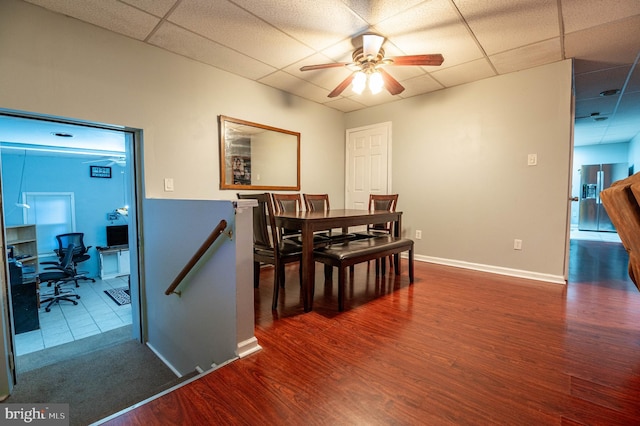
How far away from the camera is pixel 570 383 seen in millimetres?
1400

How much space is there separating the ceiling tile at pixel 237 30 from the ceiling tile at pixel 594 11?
214 cm

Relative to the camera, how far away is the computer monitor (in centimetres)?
664

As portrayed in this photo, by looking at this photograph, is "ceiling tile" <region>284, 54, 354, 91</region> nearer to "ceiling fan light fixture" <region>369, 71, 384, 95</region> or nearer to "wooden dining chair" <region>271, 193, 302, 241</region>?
"ceiling fan light fixture" <region>369, 71, 384, 95</region>

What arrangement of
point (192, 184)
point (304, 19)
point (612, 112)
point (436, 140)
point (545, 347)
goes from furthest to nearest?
point (612, 112)
point (436, 140)
point (192, 184)
point (304, 19)
point (545, 347)

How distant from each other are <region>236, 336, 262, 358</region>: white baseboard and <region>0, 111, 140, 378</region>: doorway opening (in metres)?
1.76

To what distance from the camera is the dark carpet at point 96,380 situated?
214 centimetres

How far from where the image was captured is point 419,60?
235 cm

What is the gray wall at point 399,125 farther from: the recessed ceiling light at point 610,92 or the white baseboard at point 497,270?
the recessed ceiling light at point 610,92

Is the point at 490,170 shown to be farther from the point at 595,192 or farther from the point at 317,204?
the point at 595,192

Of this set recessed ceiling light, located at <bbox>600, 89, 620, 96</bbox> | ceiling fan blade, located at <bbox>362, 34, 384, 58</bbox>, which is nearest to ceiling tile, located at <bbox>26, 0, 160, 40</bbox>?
ceiling fan blade, located at <bbox>362, 34, 384, 58</bbox>

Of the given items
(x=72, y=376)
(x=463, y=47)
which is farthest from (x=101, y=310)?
(x=463, y=47)

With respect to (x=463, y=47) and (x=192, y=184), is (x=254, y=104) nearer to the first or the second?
(x=192, y=184)

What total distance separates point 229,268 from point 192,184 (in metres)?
1.62

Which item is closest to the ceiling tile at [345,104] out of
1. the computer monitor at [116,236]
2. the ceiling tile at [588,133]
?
the ceiling tile at [588,133]
